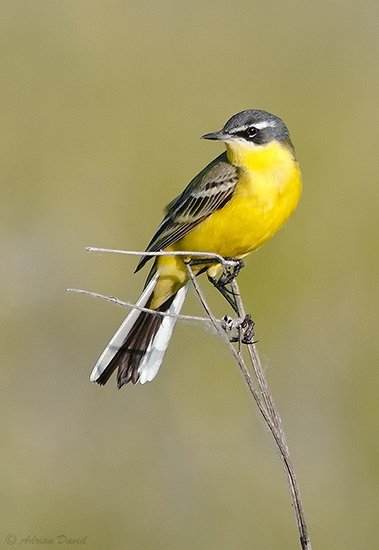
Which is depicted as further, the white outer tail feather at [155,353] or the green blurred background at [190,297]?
the green blurred background at [190,297]

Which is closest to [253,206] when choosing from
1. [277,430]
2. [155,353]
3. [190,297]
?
[155,353]

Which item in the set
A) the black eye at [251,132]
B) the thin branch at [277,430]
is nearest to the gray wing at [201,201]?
the black eye at [251,132]

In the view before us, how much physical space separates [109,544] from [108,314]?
6.39 ft

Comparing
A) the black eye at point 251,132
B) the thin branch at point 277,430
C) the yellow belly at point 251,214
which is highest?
the black eye at point 251,132

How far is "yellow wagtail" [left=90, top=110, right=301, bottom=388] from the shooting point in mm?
4656

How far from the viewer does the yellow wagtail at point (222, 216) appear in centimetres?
466

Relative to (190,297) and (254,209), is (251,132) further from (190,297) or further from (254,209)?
(190,297)

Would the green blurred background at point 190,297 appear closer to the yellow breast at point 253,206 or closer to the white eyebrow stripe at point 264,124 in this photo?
the yellow breast at point 253,206

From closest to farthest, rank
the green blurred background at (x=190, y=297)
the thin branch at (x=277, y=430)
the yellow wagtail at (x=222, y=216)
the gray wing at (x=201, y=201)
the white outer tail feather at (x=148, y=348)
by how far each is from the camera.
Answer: the thin branch at (x=277, y=430)
the white outer tail feather at (x=148, y=348)
the yellow wagtail at (x=222, y=216)
the gray wing at (x=201, y=201)
the green blurred background at (x=190, y=297)

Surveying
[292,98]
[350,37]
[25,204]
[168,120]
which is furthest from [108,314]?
[350,37]

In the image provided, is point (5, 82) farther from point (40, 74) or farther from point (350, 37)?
point (350, 37)

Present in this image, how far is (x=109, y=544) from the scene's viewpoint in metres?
5.87

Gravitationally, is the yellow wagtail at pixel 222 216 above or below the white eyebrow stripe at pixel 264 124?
below

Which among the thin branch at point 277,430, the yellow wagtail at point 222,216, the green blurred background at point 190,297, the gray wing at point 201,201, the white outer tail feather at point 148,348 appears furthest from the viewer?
the green blurred background at point 190,297
